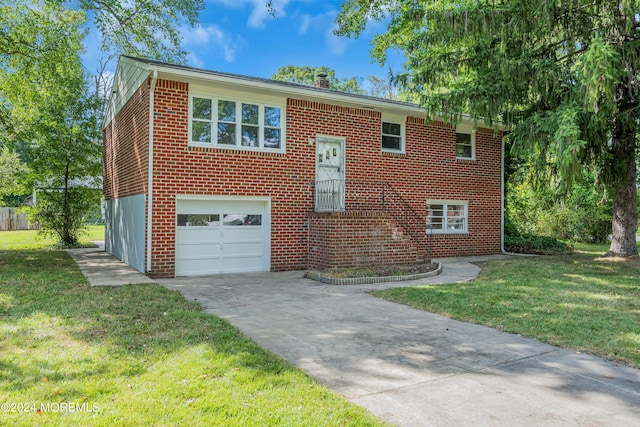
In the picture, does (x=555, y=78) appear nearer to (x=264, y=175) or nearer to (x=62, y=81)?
(x=264, y=175)

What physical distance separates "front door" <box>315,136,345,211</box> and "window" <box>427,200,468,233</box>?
3713 millimetres

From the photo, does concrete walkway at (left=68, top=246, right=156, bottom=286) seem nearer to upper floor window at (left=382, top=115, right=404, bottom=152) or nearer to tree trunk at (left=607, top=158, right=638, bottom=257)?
upper floor window at (left=382, top=115, right=404, bottom=152)

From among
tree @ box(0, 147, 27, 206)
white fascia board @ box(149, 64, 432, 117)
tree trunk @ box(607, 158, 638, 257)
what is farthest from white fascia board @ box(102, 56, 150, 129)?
tree trunk @ box(607, 158, 638, 257)

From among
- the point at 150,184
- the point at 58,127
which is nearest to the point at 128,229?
the point at 150,184

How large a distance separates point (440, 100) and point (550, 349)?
784 cm

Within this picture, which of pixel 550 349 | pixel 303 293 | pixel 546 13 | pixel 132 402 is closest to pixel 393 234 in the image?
pixel 303 293

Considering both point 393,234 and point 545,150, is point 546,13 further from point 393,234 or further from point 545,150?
point 393,234

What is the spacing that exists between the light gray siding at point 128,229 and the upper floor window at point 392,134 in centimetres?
752

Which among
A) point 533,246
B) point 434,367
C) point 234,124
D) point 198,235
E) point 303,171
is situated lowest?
point 434,367

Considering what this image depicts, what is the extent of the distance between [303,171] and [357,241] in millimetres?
2639

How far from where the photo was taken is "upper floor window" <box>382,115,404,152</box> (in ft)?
45.8

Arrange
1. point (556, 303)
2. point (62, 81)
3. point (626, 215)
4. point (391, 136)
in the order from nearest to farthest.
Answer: point (556, 303) → point (626, 215) → point (391, 136) → point (62, 81)

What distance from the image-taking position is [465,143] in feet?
51.5

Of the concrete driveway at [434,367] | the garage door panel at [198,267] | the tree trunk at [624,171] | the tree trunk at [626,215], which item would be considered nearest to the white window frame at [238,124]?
the garage door panel at [198,267]
